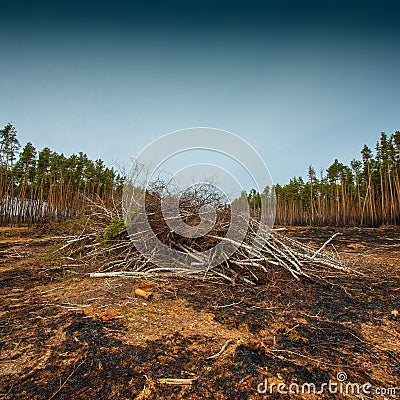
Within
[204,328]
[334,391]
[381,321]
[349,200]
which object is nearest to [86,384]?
[204,328]

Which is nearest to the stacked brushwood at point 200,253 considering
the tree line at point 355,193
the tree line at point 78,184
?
the tree line at point 355,193

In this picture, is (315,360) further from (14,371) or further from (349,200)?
(349,200)

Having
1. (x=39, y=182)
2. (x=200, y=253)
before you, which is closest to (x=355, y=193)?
(x=200, y=253)

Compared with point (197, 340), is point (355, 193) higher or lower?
higher

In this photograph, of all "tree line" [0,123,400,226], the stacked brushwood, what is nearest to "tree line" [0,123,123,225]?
"tree line" [0,123,400,226]

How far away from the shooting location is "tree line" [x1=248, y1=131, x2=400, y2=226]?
30375 mm

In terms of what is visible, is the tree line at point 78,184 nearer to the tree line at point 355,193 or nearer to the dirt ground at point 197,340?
the tree line at point 355,193

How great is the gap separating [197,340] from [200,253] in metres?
2.73

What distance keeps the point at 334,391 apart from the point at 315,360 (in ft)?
1.18

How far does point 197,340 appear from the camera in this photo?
238 centimetres

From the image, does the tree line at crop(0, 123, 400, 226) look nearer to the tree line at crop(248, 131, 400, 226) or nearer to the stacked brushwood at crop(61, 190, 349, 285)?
the tree line at crop(248, 131, 400, 226)

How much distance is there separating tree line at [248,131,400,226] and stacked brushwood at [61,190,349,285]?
13054 millimetres

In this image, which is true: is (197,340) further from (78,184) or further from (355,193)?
(355,193)

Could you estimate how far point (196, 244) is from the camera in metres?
5.44
